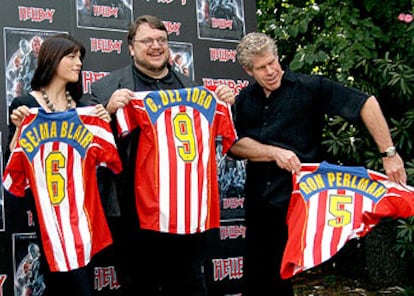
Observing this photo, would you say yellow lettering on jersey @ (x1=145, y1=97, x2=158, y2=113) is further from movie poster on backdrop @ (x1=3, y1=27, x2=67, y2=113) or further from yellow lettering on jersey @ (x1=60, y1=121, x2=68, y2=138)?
movie poster on backdrop @ (x1=3, y1=27, x2=67, y2=113)

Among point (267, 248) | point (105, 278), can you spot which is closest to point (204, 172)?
point (267, 248)

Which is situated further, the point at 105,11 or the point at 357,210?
the point at 105,11

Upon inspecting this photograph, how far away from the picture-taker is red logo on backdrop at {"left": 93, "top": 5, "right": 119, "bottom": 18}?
4703 millimetres

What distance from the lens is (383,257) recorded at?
Answer: 6.60m

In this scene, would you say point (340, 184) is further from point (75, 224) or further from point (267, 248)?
point (75, 224)

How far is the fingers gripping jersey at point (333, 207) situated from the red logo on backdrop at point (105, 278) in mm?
1491

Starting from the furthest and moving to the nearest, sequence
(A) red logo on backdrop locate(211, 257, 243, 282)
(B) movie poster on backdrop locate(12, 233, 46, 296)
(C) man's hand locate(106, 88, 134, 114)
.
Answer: (A) red logo on backdrop locate(211, 257, 243, 282)
(B) movie poster on backdrop locate(12, 233, 46, 296)
(C) man's hand locate(106, 88, 134, 114)

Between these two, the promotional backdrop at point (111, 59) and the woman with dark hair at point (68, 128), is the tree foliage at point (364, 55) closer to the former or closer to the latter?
the promotional backdrop at point (111, 59)

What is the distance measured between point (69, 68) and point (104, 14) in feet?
3.85

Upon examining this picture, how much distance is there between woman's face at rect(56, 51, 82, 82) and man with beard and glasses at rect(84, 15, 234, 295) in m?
0.17

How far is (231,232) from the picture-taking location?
5.20 meters

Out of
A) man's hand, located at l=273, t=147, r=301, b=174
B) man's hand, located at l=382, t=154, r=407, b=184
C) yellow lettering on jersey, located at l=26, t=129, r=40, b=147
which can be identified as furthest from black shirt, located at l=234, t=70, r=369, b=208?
yellow lettering on jersey, located at l=26, t=129, r=40, b=147

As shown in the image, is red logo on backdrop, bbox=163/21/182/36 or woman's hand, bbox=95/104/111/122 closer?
woman's hand, bbox=95/104/111/122

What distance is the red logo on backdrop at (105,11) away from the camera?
470 centimetres
